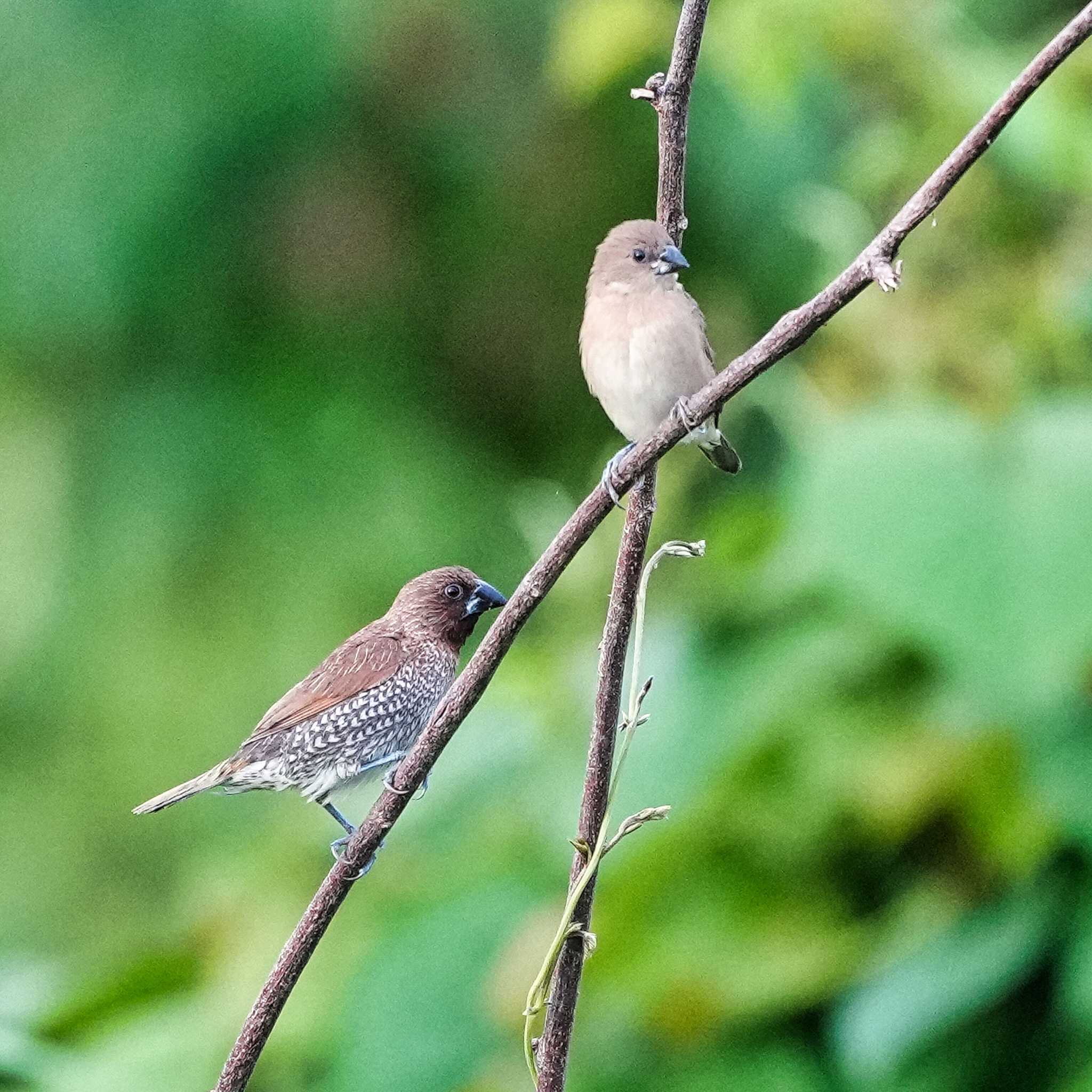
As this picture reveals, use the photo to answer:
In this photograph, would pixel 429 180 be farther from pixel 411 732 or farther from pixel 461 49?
pixel 411 732

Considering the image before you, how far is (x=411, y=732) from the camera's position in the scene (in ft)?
3.14

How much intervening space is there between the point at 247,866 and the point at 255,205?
1862mm

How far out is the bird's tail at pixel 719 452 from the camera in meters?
1.16

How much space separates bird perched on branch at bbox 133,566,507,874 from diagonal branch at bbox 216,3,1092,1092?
0.07 meters

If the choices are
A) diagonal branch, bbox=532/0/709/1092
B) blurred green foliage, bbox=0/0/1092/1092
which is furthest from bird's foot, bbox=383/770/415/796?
blurred green foliage, bbox=0/0/1092/1092

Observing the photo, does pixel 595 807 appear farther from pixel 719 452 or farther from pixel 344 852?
pixel 719 452

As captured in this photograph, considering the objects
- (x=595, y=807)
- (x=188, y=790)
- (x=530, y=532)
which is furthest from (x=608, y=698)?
(x=530, y=532)

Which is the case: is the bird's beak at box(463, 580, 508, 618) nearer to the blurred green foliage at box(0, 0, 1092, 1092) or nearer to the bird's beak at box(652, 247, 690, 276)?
the bird's beak at box(652, 247, 690, 276)

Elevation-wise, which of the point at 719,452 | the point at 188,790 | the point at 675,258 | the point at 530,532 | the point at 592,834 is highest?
the point at 530,532

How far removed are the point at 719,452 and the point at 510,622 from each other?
566 millimetres

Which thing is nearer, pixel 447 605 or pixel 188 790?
pixel 188 790

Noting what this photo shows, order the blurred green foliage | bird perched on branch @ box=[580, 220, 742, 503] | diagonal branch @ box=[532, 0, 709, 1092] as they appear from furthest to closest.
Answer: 1. the blurred green foliage
2. bird perched on branch @ box=[580, 220, 742, 503]
3. diagonal branch @ box=[532, 0, 709, 1092]

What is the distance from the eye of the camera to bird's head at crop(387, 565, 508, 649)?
0.97 m

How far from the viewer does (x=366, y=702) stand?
95 cm
